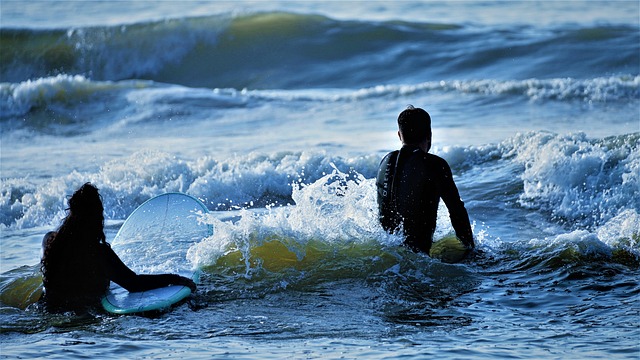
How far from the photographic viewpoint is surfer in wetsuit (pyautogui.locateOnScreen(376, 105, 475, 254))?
6.82m

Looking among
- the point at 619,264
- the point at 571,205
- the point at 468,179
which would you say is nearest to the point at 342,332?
the point at 619,264

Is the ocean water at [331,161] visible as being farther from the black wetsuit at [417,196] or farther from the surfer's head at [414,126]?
the surfer's head at [414,126]

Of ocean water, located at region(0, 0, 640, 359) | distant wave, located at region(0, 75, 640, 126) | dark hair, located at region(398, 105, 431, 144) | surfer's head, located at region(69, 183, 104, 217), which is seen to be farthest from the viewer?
distant wave, located at region(0, 75, 640, 126)

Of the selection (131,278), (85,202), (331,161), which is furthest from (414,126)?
(331,161)

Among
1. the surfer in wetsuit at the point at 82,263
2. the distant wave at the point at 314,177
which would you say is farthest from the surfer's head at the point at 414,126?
the distant wave at the point at 314,177

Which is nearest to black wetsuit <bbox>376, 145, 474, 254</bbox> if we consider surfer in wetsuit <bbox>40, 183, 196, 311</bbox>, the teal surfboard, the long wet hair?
the teal surfboard

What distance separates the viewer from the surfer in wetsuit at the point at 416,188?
22.4 feet

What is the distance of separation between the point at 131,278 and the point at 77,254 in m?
0.39

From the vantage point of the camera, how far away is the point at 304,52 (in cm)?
2098

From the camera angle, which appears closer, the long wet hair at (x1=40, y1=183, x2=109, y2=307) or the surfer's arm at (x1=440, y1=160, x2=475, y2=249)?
the long wet hair at (x1=40, y1=183, x2=109, y2=307)

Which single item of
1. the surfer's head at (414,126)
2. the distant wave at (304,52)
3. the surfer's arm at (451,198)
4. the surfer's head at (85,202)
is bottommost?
the surfer's arm at (451,198)

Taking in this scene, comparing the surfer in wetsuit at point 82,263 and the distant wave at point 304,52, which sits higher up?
the distant wave at point 304,52

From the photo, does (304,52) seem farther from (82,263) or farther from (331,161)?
(82,263)

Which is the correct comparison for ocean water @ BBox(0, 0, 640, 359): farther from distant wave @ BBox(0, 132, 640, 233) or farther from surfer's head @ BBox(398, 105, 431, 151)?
surfer's head @ BBox(398, 105, 431, 151)
